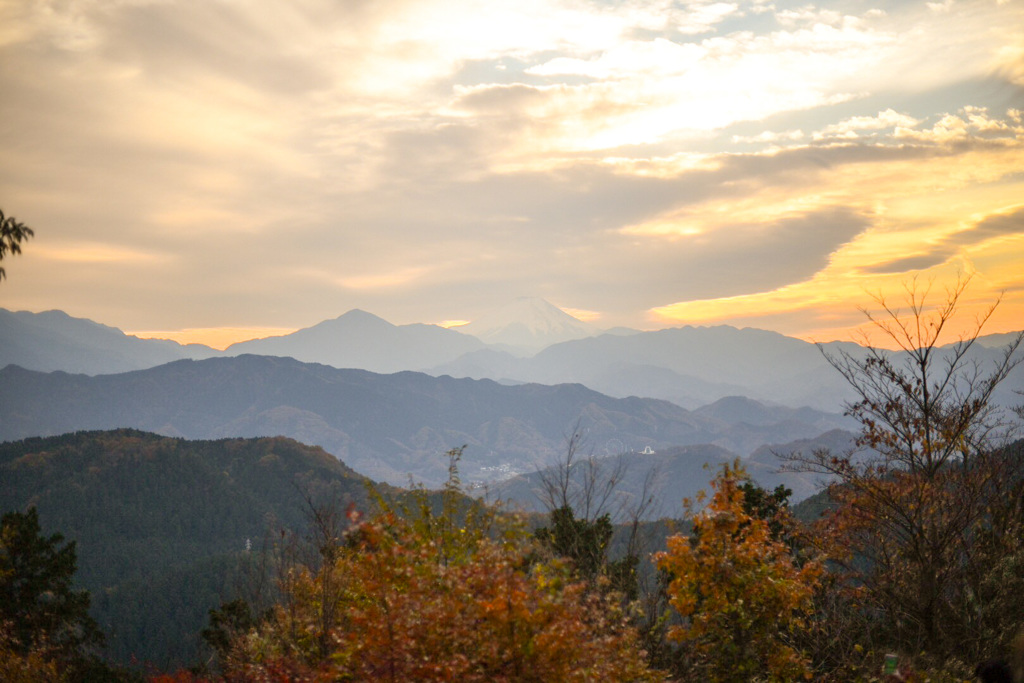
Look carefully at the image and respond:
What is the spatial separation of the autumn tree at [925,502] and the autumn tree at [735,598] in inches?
108

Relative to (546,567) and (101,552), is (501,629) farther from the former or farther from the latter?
(101,552)

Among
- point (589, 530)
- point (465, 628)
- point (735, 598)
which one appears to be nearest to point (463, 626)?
point (465, 628)

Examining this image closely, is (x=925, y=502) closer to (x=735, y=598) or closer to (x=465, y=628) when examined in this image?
(x=735, y=598)

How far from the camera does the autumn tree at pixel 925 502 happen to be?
13.2 metres

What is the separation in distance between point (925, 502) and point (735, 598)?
514cm

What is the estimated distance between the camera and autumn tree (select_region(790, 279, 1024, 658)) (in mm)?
13211

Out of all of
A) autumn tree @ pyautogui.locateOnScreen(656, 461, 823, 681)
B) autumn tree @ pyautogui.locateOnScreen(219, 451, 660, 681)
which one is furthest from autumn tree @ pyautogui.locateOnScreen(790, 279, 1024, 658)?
autumn tree @ pyautogui.locateOnScreen(219, 451, 660, 681)

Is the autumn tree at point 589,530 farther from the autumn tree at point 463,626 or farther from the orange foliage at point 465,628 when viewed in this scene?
the orange foliage at point 465,628

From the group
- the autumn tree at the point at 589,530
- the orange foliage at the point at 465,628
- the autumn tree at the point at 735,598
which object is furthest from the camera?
the autumn tree at the point at 589,530

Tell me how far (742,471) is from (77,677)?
97.5 feet

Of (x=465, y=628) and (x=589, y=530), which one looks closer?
(x=465, y=628)

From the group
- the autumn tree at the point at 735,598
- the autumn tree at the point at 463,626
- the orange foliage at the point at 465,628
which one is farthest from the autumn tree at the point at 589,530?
the orange foliage at the point at 465,628

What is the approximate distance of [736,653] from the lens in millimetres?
11500

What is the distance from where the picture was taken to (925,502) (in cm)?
1377
